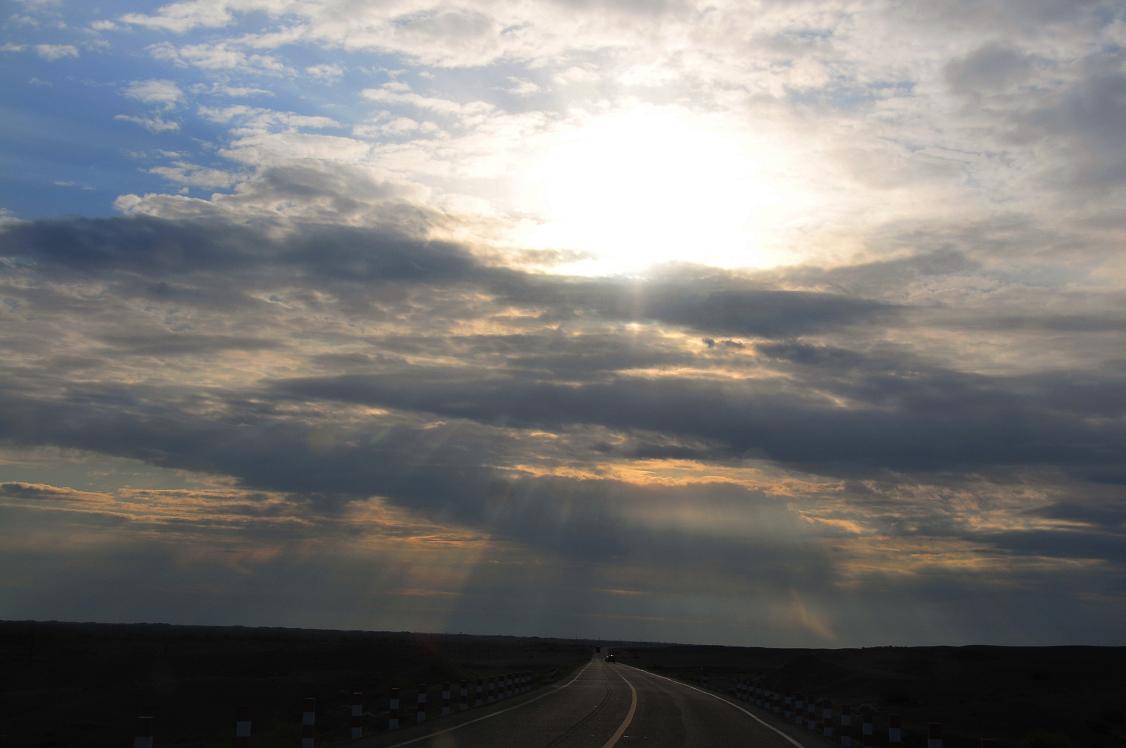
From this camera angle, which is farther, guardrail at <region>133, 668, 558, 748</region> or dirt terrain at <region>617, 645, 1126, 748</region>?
dirt terrain at <region>617, 645, 1126, 748</region>

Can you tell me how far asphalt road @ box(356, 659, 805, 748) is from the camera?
2134 cm

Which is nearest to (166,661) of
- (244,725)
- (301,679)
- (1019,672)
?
(301,679)

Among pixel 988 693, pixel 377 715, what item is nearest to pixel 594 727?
pixel 377 715

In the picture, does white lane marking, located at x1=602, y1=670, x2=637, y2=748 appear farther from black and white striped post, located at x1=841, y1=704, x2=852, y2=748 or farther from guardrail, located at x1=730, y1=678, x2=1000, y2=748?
black and white striped post, located at x1=841, y1=704, x2=852, y2=748

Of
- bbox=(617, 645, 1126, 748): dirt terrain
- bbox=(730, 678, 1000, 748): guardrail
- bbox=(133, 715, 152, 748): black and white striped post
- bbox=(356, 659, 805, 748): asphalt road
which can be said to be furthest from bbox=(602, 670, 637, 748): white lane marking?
bbox=(133, 715, 152, 748): black and white striped post

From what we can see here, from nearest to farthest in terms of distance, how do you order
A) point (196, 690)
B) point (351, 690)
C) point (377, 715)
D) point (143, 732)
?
point (143, 732) → point (377, 715) → point (351, 690) → point (196, 690)

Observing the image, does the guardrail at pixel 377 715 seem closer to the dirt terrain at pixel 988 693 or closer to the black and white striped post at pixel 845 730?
the black and white striped post at pixel 845 730

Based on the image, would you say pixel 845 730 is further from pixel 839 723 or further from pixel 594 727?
pixel 839 723

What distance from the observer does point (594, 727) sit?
25453 millimetres

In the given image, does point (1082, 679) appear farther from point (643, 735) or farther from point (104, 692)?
point (104, 692)

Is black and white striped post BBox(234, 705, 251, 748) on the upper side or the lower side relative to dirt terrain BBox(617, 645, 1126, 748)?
lower

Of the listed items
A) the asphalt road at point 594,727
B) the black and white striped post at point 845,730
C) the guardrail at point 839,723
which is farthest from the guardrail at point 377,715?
the black and white striped post at point 845,730

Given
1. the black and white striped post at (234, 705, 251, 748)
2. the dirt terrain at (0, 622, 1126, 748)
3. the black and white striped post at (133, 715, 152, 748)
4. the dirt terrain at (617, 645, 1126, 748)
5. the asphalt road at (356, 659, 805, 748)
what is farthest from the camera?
the dirt terrain at (0, 622, 1126, 748)

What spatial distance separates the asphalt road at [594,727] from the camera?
21344mm
